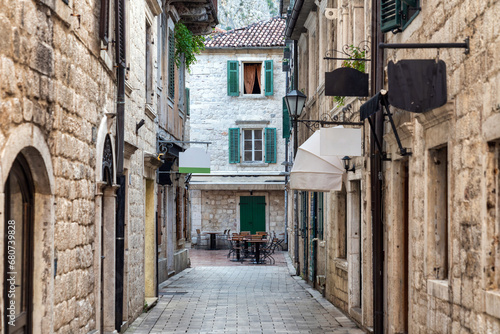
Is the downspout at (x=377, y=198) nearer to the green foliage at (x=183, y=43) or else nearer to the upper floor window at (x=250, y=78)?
the green foliage at (x=183, y=43)

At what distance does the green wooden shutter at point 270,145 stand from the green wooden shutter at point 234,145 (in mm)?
1275

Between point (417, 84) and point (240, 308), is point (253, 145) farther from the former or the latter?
point (417, 84)

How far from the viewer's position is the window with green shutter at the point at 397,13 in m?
8.92

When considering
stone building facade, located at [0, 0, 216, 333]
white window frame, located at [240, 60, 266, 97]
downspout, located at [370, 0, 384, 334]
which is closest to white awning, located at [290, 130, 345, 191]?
downspout, located at [370, 0, 384, 334]

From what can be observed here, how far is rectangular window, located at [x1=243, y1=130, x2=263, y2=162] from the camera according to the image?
1419 inches

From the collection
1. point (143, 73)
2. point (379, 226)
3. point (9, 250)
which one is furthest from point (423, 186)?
point (143, 73)

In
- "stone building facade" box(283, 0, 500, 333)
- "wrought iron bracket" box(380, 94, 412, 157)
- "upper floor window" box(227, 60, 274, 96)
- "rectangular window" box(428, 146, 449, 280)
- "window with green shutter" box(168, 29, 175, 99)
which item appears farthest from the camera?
"upper floor window" box(227, 60, 274, 96)

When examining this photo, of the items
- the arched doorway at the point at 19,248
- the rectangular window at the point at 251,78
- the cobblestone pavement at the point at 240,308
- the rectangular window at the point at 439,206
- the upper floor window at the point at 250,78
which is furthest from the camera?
the rectangular window at the point at 251,78

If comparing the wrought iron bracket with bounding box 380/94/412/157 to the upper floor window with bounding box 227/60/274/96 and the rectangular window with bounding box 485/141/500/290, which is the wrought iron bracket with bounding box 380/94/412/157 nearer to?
the rectangular window with bounding box 485/141/500/290

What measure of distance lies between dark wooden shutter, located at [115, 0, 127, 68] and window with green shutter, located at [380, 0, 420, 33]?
336 cm

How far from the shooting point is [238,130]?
35.9m

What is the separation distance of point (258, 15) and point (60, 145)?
258ft

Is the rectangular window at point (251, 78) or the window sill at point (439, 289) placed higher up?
the rectangular window at point (251, 78)

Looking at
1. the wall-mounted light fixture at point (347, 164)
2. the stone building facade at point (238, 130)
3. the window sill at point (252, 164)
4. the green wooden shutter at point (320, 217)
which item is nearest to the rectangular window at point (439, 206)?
the wall-mounted light fixture at point (347, 164)
